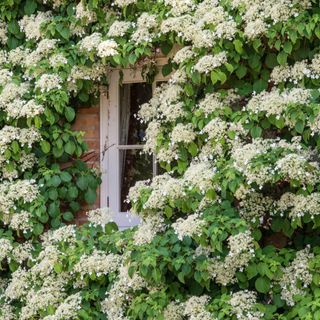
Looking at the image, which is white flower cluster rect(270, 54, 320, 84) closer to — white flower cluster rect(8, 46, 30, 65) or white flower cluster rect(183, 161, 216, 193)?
white flower cluster rect(183, 161, 216, 193)

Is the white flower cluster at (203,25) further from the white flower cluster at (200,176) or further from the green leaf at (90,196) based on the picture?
the green leaf at (90,196)

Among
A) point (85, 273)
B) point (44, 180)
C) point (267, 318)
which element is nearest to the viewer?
point (267, 318)

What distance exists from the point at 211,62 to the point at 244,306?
1.42m

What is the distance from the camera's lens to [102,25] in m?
5.40

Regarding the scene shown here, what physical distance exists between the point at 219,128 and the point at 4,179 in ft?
5.20

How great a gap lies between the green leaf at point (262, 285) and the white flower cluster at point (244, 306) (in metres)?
0.05

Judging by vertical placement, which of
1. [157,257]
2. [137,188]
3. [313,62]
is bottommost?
[157,257]

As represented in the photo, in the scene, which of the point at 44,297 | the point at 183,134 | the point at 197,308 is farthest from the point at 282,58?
the point at 44,297

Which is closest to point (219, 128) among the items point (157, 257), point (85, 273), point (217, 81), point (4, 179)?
point (217, 81)

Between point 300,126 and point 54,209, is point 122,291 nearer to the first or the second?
point 54,209

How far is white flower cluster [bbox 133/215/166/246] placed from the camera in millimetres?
4629

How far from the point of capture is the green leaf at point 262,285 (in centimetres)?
441

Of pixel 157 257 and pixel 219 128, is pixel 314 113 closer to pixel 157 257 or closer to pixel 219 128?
pixel 219 128

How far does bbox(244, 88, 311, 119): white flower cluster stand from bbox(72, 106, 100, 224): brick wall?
4.17ft
